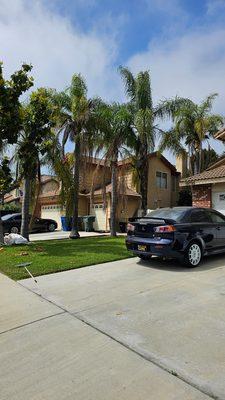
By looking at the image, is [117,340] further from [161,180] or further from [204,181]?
[161,180]

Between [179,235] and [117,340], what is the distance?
14.5 ft

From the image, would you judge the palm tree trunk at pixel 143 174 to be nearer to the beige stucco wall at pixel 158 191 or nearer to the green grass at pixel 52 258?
the green grass at pixel 52 258

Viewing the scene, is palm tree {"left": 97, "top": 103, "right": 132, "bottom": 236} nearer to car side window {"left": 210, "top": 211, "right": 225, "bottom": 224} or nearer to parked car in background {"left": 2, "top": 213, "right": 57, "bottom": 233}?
parked car in background {"left": 2, "top": 213, "right": 57, "bottom": 233}

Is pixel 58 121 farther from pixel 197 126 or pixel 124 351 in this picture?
pixel 124 351

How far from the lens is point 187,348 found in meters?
4.19

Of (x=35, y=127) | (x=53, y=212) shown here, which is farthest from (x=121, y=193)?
(x=53, y=212)

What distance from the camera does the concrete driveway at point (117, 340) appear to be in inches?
135

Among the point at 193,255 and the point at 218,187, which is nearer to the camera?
the point at 193,255

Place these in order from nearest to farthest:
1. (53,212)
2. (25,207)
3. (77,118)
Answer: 1. (25,207)
2. (77,118)
3. (53,212)

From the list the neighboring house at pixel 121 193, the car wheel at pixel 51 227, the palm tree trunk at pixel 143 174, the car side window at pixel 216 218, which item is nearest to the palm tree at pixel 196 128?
the neighboring house at pixel 121 193

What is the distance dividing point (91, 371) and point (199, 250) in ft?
18.8

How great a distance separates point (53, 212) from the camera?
3195 cm

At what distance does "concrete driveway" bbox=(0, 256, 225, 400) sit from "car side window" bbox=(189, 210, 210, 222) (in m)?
1.98

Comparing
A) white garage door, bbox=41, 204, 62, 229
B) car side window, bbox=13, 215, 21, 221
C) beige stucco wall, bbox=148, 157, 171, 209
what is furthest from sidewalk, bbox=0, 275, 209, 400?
white garage door, bbox=41, 204, 62, 229
